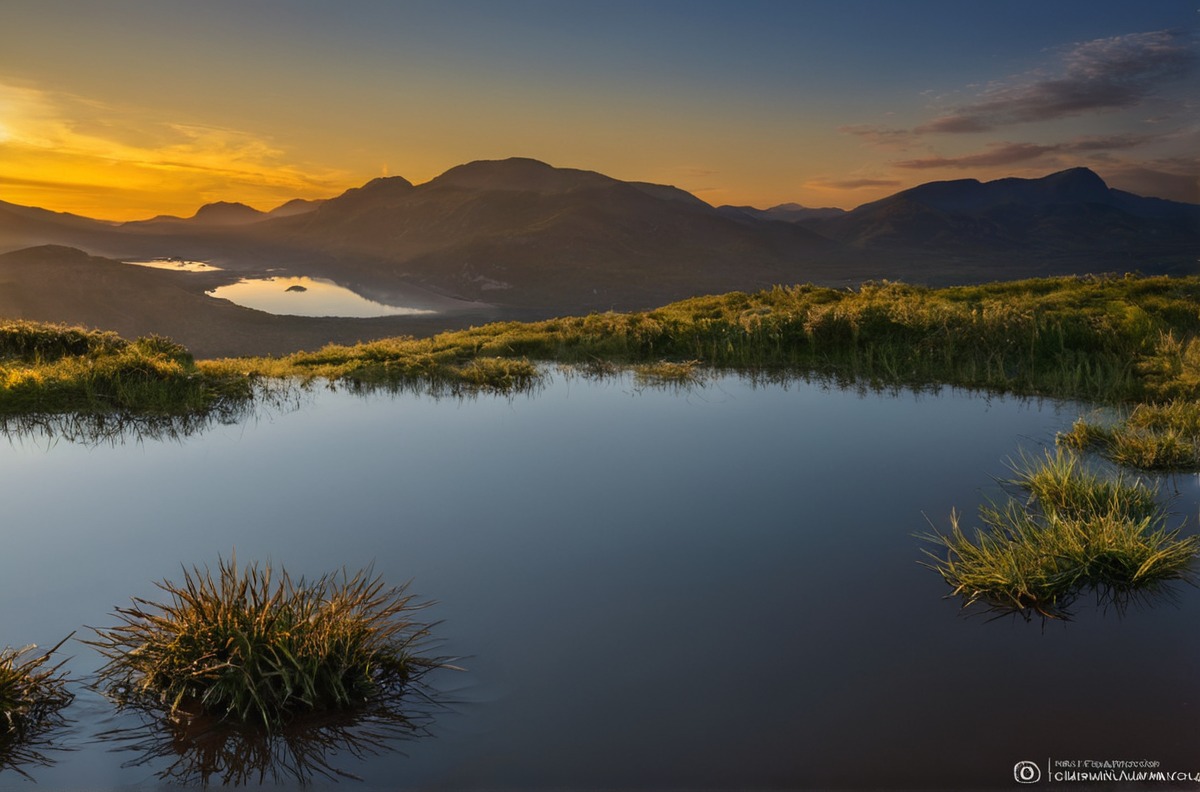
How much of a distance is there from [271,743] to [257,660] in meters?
0.42

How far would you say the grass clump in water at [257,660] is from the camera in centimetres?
401

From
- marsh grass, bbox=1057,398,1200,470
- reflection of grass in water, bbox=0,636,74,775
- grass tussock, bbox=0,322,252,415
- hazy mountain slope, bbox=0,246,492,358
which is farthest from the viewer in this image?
hazy mountain slope, bbox=0,246,492,358

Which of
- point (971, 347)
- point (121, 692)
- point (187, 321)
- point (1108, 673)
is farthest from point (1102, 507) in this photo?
point (187, 321)

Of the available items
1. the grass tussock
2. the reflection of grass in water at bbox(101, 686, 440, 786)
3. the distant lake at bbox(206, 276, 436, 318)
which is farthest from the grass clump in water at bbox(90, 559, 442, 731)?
the distant lake at bbox(206, 276, 436, 318)

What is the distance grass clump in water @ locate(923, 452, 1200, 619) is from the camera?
519 cm

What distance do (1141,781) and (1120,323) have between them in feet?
39.9

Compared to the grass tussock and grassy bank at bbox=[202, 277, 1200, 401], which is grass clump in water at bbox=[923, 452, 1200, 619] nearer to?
grassy bank at bbox=[202, 277, 1200, 401]

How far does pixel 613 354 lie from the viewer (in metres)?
15.5

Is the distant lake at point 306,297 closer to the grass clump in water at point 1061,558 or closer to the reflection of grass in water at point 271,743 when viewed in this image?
the grass clump in water at point 1061,558

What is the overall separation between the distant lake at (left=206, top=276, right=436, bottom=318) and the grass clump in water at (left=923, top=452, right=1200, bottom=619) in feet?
397

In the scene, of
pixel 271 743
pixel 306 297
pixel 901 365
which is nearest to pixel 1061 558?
pixel 271 743

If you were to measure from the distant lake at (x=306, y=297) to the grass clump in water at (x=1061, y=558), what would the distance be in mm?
121061

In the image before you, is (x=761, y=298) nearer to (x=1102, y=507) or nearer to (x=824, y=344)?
(x=824, y=344)

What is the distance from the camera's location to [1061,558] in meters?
5.49
